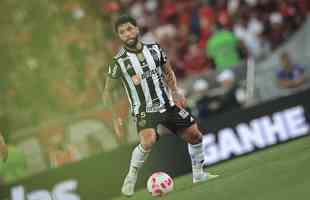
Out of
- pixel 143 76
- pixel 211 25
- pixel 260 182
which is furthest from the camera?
pixel 211 25

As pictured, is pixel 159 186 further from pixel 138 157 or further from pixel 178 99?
pixel 178 99

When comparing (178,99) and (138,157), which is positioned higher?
(178,99)

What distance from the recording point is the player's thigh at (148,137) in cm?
1122

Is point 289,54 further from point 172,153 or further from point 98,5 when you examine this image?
point 98,5

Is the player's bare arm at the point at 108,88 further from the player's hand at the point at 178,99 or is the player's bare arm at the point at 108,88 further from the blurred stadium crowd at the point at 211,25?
the blurred stadium crowd at the point at 211,25

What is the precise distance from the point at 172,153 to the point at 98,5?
6.50 metres

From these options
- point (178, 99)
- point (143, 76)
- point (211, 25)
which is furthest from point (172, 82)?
point (211, 25)

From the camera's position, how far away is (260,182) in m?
9.95

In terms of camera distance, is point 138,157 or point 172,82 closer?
point 172,82

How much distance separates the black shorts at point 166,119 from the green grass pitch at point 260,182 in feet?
2.55

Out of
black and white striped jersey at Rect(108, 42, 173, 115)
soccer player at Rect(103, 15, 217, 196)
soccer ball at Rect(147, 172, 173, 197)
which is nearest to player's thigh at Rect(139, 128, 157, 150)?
soccer player at Rect(103, 15, 217, 196)

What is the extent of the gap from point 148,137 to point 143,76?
73cm

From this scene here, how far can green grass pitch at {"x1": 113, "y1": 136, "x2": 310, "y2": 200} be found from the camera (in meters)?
9.15

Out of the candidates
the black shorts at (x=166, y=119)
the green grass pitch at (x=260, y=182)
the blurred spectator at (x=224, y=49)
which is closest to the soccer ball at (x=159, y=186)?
the green grass pitch at (x=260, y=182)
